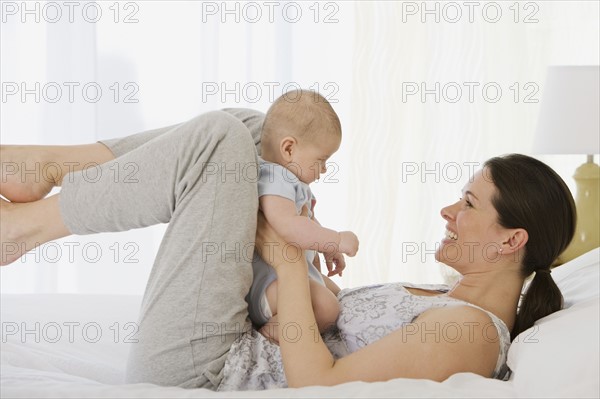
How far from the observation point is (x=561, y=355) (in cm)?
121

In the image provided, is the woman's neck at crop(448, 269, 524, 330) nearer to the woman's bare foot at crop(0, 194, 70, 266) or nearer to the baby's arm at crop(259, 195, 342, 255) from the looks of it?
the baby's arm at crop(259, 195, 342, 255)

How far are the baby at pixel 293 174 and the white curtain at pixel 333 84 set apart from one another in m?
1.96

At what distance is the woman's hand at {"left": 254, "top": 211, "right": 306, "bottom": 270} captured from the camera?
1.45 meters

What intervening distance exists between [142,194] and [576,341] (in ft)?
2.51

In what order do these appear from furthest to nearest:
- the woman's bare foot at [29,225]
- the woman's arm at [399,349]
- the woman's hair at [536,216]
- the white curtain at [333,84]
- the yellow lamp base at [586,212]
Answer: the white curtain at [333,84], the yellow lamp base at [586,212], the woman's hair at [536,216], the woman's bare foot at [29,225], the woman's arm at [399,349]

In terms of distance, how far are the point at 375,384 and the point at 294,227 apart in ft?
1.13

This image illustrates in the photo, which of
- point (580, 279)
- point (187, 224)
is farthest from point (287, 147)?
point (580, 279)

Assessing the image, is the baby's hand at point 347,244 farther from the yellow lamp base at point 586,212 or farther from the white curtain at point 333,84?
the white curtain at point 333,84

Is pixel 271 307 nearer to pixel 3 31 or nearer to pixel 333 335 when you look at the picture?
pixel 333 335

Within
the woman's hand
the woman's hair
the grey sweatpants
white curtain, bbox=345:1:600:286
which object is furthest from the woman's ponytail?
white curtain, bbox=345:1:600:286

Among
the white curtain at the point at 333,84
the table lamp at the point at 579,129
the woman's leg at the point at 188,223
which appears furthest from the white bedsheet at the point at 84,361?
the table lamp at the point at 579,129

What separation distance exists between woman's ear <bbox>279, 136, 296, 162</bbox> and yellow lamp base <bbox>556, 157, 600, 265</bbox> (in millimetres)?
1446

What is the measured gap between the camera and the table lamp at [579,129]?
266cm

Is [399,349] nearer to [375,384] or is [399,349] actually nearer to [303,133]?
[375,384]
